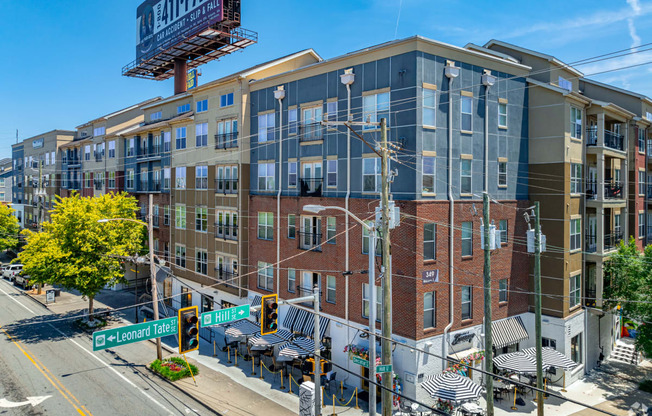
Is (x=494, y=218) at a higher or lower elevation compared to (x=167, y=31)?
lower

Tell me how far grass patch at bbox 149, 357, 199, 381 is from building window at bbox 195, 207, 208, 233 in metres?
12.8

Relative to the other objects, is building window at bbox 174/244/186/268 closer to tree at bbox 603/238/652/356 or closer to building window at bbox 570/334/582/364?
building window at bbox 570/334/582/364

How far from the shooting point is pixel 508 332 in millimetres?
27797

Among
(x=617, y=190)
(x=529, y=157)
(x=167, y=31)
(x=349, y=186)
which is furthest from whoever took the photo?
(x=167, y=31)

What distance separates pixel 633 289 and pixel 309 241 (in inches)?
801

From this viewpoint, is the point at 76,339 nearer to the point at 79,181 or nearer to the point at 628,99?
the point at 79,181

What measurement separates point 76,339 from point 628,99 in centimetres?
4715

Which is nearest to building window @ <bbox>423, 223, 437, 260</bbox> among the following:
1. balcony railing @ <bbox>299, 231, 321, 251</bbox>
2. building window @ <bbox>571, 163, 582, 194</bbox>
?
balcony railing @ <bbox>299, 231, 321, 251</bbox>

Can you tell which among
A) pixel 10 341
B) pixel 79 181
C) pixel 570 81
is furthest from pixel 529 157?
pixel 79 181

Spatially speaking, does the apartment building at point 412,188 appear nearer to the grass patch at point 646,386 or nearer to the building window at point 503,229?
the building window at point 503,229

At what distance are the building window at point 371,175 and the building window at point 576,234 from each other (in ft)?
44.7

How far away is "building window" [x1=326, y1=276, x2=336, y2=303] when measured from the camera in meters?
28.4

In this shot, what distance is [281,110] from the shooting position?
32031 millimetres

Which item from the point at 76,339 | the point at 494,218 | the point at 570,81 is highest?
the point at 570,81
